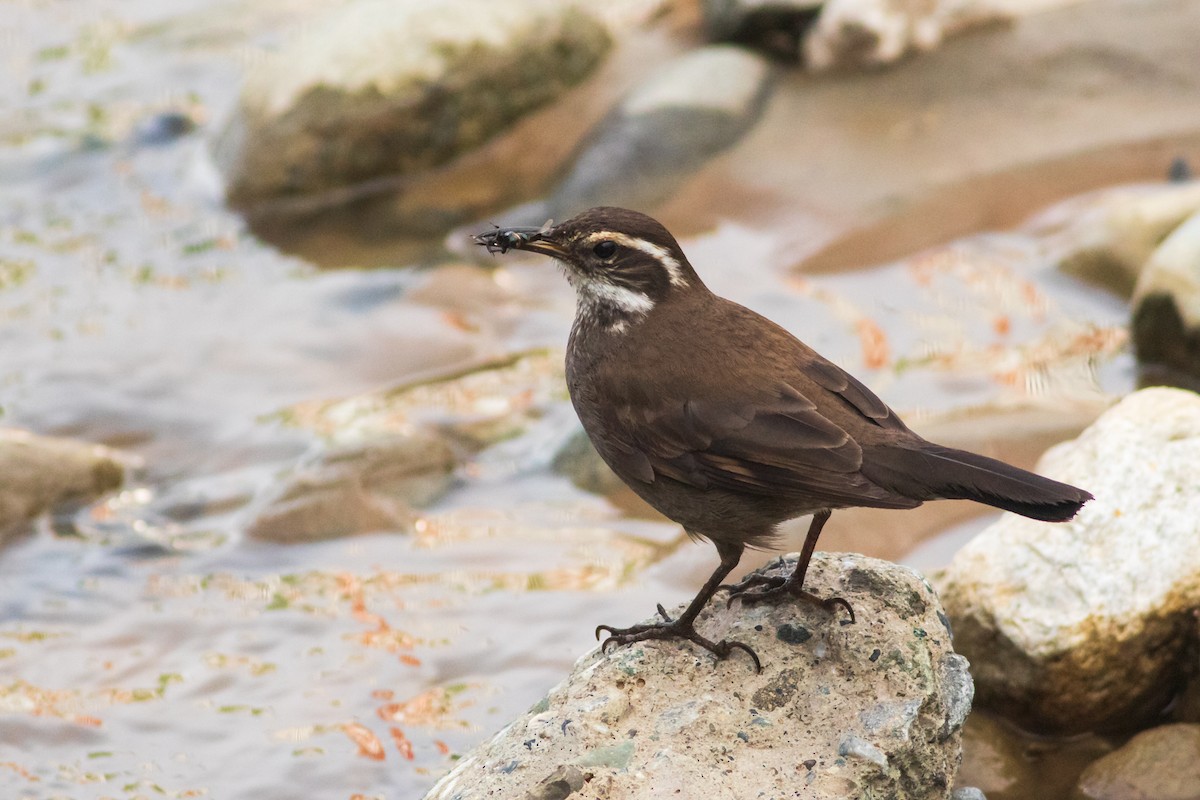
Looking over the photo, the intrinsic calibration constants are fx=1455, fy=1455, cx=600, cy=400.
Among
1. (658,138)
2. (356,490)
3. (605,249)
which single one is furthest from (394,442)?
(658,138)

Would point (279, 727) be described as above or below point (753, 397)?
below

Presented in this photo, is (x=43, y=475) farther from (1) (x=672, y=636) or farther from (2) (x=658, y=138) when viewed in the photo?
(2) (x=658, y=138)

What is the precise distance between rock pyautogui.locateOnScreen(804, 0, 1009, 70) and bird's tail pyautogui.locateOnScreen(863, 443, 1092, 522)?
293 inches

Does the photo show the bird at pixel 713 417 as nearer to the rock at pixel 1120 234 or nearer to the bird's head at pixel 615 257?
the bird's head at pixel 615 257

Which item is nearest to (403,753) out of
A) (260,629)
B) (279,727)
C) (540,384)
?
(279,727)

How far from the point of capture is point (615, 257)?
5449 mm

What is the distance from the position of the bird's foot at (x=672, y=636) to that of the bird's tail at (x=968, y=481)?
0.79 m

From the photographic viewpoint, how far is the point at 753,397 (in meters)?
5.06

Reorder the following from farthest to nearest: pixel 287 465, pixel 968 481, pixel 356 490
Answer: pixel 287 465 < pixel 356 490 < pixel 968 481

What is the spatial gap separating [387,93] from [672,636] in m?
7.66

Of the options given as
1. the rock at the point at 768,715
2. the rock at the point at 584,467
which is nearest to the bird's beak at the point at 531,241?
the rock at the point at 768,715

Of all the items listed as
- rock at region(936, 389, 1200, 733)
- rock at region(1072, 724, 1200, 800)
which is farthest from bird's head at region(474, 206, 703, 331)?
rock at region(1072, 724, 1200, 800)

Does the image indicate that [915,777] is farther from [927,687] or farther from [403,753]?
[403,753]

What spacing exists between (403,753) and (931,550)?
2.84 m
